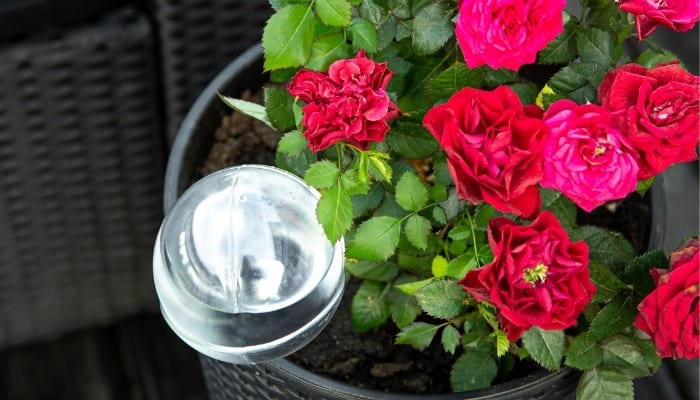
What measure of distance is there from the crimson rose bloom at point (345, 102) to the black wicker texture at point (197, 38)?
1.78 ft

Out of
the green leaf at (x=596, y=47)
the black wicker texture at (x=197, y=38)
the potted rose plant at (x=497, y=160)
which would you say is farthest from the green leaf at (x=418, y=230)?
the black wicker texture at (x=197, y=38)

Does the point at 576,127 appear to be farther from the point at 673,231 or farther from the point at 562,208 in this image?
the point at 673,231

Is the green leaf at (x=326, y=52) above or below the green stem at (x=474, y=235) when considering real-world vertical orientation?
above

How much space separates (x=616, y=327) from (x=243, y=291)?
1.04 ft

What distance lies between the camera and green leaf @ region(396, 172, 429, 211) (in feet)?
2.51

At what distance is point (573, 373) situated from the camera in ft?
2.71

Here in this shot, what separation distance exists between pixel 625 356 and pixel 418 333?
192 millimetres

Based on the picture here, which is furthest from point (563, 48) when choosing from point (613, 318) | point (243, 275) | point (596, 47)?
point (243, 275)

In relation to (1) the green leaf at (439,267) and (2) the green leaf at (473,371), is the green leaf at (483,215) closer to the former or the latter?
(1) the green leaf at (439,267)

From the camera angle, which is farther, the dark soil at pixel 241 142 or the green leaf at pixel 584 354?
the dark soil at pixel 241 142

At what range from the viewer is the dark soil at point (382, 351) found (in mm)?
979

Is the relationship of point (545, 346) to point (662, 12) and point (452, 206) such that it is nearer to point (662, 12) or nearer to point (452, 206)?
point (452, 206)

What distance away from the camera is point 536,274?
63 cm

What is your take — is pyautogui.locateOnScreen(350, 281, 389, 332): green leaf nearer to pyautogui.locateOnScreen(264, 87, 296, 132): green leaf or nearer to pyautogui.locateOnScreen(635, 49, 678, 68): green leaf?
pyautogui.locateOnScreen(264, 87, 296, 132): green leaf
